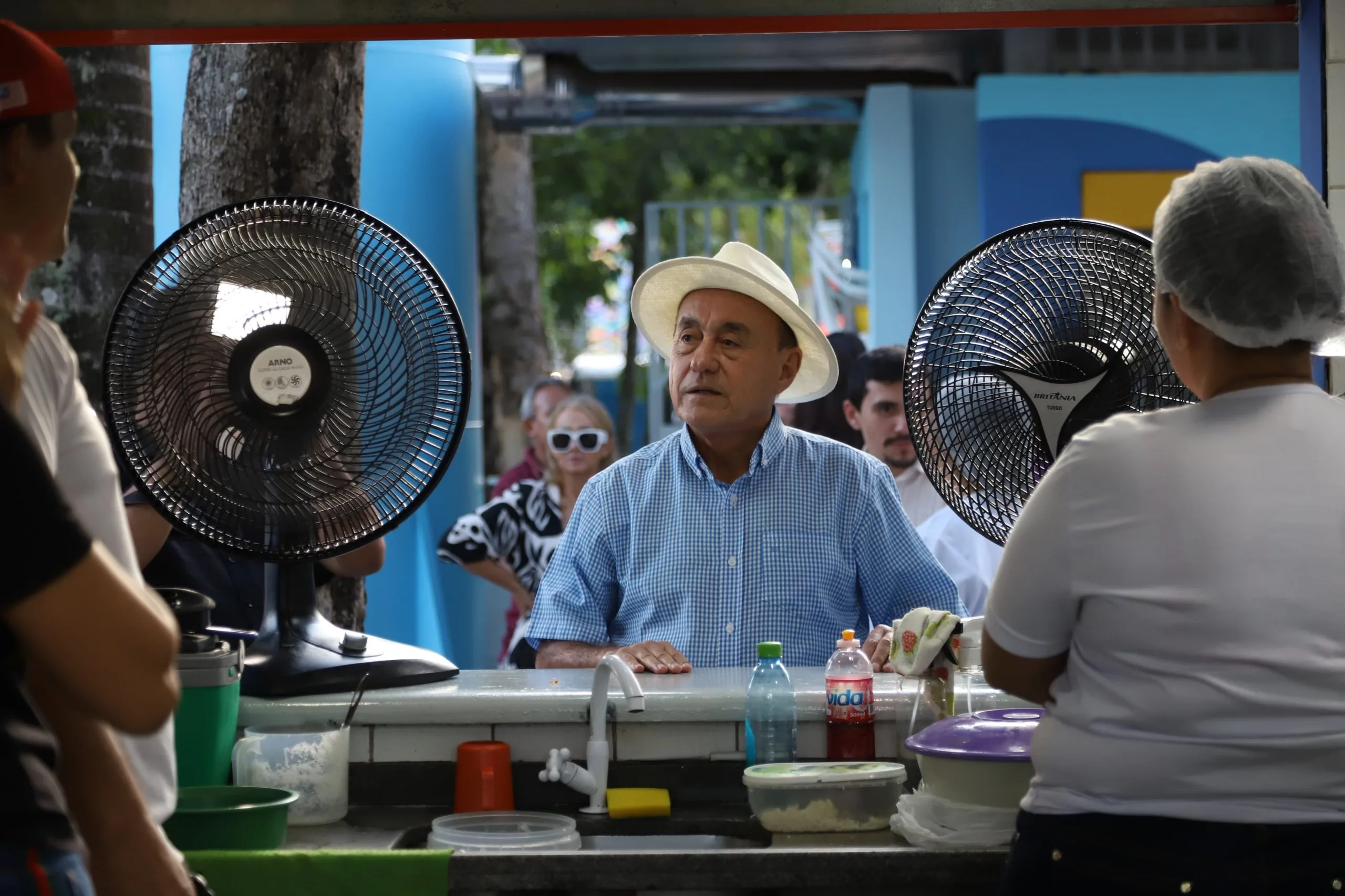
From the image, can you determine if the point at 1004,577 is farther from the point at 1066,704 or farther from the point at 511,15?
the point at 511,15

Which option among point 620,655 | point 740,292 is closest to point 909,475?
point 740,292

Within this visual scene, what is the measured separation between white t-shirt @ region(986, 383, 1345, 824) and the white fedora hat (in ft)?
5.99

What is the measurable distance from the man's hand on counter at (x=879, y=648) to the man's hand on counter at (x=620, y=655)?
373mm

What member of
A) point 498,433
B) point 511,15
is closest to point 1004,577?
point 511,15

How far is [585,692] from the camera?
286cm

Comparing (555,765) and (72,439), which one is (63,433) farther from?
(555,765)

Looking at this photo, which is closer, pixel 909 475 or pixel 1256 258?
pixel 1256 258

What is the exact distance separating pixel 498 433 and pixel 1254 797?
9.92 metres

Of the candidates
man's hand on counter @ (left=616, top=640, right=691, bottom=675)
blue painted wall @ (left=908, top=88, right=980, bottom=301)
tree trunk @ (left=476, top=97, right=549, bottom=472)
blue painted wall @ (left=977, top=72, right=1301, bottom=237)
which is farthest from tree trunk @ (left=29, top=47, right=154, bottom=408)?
blue painted wall @ (left=908, top=88, right=980, bottom=301)

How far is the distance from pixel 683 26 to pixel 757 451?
3.58 ft

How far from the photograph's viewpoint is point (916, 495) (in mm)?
5766

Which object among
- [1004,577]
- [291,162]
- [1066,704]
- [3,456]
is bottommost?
[1066,704]

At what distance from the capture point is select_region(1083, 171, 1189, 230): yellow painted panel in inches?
391

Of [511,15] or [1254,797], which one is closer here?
[1254,797]
